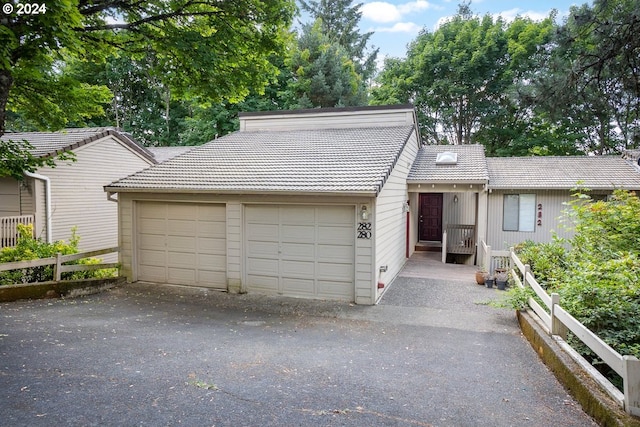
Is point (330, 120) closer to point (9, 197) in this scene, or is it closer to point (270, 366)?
point (270, 366)

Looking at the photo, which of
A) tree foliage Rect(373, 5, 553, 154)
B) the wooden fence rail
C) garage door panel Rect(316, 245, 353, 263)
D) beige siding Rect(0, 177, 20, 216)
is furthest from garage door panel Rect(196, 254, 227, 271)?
tree foliage Rect(373, 5, 553, 154)

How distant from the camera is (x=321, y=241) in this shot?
27.3 ft

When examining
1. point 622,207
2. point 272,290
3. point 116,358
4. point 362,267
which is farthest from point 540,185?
point 116,358

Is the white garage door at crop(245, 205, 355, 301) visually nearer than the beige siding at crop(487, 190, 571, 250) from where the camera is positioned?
Yes

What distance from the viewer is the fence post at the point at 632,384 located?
10.3ft

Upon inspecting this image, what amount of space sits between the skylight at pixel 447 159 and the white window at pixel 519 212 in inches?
81.6

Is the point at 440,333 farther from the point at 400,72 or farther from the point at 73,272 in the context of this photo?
the point at 400,72

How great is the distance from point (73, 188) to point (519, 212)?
571 inches

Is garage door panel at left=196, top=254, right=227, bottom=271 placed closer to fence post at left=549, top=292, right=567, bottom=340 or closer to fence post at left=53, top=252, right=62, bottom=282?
fence post at left=53, top=252, right=62, bottom=282

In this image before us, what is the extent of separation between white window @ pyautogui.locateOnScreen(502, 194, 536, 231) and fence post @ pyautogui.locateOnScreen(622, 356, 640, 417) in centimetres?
1078

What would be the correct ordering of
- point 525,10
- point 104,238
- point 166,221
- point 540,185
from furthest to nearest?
point 525,10, point 104,238, point 540,185, point 166,221

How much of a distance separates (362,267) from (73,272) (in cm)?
650

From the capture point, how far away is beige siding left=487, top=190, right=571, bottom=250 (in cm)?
1284

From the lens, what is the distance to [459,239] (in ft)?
45.4
